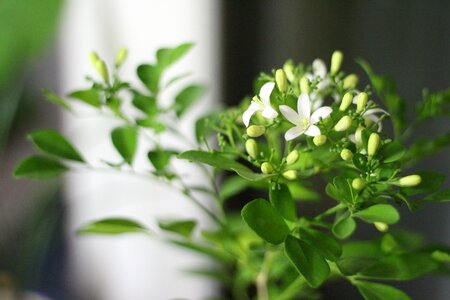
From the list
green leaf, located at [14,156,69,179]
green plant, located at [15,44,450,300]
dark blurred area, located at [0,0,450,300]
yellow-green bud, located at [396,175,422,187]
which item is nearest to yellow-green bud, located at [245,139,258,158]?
green plant, located at [15,44,450,300]

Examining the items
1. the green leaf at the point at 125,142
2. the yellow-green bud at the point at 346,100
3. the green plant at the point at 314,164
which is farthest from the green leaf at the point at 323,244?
the green leaf at the point at 125,142

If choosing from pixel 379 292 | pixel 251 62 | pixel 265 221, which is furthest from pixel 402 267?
pixel 251 62

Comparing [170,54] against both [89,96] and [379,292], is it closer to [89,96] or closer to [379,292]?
[89,96]

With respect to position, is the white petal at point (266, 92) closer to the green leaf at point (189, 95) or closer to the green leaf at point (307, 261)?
the green leaf at point (307, 261)

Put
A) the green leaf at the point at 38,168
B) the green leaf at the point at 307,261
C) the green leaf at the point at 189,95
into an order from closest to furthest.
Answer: the green leaf at the point at 307,261 → the green leaf at the point at 38,168 → the green leaf at the point at 189,95

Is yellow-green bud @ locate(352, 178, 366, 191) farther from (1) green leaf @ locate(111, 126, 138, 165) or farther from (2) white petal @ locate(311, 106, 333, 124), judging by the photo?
(1) green leaf @ locate(111, 126, 138, 165)
